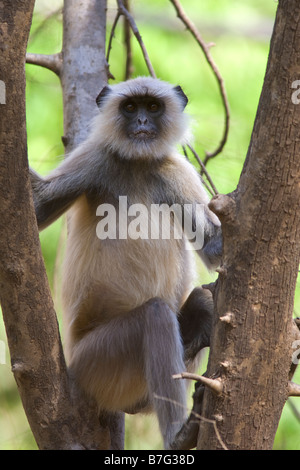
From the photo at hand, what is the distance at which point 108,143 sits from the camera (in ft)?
12.9

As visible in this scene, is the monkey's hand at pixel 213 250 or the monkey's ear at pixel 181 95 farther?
the monkey's ear at pixel 181 95

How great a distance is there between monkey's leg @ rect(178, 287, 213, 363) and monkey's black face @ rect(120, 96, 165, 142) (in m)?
0.94

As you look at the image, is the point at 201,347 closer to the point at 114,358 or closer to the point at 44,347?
the point at 114,358

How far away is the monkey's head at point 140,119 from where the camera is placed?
3.89m

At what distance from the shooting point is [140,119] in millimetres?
4031

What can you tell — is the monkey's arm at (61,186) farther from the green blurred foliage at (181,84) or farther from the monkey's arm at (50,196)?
the green blurred foliage at (181,84)

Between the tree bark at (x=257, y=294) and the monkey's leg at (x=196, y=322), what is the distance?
1.03 meters

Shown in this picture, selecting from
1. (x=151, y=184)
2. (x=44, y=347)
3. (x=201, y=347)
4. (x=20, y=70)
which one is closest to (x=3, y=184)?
(x=20, y=70)

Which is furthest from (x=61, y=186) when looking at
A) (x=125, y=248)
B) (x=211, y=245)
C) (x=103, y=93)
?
(x=211, y=245)

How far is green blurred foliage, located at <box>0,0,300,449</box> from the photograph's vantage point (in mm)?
5086

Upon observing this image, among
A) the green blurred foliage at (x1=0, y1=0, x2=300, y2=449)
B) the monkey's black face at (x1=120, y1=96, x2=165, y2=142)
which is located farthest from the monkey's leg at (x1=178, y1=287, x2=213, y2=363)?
the monkey's black face at (x1=120, y1=96, x2=165, y2=142)

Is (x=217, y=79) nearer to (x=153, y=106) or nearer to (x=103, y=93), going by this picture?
(x=153, y=106)

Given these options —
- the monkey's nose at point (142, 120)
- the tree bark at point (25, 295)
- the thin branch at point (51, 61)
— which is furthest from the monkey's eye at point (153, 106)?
the tree bark at point (25, 295)

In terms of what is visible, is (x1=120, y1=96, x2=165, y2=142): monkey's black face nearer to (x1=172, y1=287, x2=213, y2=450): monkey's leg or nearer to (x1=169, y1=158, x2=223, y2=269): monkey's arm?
(x1=169, y1=158, x2=223, y2=269): monkey's arm
